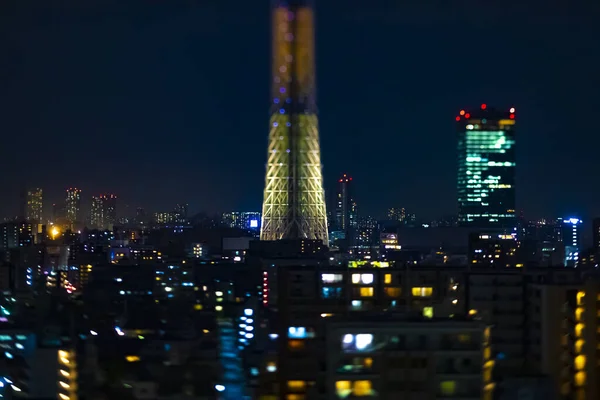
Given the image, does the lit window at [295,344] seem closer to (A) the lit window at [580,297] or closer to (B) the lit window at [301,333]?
(B) the lit window at [301,333]

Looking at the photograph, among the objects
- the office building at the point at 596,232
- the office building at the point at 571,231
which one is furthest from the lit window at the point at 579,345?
the office building at the point at 571,231

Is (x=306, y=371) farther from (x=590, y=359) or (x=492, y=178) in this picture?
(x=492, y=178)

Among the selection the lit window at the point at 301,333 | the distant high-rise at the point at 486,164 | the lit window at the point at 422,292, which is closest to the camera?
the lit window at the point at 301,333

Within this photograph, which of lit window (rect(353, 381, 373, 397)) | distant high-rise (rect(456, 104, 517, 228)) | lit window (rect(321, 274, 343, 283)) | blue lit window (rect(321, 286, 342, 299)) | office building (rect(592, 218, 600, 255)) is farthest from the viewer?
distant high-rise (rect(456, 104, 517, 228))

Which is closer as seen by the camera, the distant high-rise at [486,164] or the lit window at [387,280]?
the lit window at [387,280]

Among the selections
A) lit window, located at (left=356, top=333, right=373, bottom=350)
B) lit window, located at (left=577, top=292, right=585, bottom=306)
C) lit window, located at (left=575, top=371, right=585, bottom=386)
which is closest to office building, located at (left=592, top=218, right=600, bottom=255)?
lit window, located at (left=577, top=292, right=585, bottom=306)

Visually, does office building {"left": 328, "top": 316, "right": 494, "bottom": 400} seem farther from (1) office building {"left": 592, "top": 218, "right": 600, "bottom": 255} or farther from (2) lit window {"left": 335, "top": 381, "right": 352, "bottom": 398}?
(1) office building {"left": 592, "top": 218, "right": 600, "bottom": 255}
